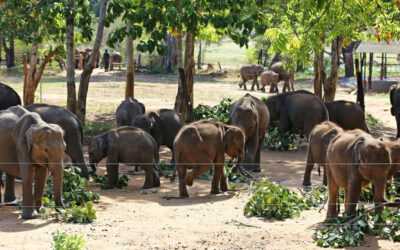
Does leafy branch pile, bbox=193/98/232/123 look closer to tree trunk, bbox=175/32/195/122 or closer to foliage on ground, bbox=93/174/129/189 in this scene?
tree trunk, bbox=175/32/195/122

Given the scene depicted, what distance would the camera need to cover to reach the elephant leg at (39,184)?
44.0 feet

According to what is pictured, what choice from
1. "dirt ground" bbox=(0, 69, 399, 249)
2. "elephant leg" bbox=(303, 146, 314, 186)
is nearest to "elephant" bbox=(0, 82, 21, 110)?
"dirt ground" bbox=(0, 69, 399, 249)

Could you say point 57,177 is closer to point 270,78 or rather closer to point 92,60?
point 92,60

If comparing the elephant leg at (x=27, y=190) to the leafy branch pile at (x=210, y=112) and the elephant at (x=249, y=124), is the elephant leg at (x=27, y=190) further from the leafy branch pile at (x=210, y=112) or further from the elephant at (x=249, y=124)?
the leafy branch pile at (x=210, y=112)

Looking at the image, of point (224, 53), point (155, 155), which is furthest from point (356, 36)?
point (224, 53)

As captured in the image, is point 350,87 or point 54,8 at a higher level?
point 54,8

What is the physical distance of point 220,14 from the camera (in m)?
20.3

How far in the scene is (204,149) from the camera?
15.4 metres

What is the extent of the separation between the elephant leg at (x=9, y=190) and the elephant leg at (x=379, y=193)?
581 centimetres

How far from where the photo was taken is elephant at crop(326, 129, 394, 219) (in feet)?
38.0

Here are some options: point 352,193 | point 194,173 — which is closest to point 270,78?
point 194,173

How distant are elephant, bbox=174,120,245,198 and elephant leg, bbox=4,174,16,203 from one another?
Result: 2.76 m

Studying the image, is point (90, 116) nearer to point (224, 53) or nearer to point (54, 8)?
point (54, 8)

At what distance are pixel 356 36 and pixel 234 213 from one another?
1284 cm
